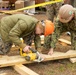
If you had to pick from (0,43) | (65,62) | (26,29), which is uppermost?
(26,29)

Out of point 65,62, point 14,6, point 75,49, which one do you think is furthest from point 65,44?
point 14,6

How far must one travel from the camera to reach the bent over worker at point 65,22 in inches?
180

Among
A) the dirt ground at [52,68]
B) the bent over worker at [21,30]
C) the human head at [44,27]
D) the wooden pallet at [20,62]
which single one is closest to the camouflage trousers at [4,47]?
the bent over worker at [21,30]

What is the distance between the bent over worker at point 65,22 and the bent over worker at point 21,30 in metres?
0.44

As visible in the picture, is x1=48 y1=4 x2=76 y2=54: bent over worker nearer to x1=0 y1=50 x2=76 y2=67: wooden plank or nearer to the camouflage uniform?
the camouflage uniform

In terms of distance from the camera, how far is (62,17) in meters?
4.61

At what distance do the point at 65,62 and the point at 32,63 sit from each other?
2.24 ft

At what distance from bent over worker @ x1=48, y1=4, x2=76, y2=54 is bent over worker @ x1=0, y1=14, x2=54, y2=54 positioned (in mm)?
443

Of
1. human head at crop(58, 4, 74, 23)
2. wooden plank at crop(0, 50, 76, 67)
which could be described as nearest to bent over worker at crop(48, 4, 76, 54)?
human head at crop(58, 4, 74, 23)

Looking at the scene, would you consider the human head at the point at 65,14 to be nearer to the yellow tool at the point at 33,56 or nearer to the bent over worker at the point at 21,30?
the bent over worker at the point at 21,30

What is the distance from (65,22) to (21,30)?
3.27 ft

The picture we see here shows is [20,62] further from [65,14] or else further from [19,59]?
[65,14]

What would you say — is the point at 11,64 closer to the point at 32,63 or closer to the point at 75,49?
the point at 32,63

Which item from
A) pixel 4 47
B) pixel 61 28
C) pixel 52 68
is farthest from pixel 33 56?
pixel 61 28
